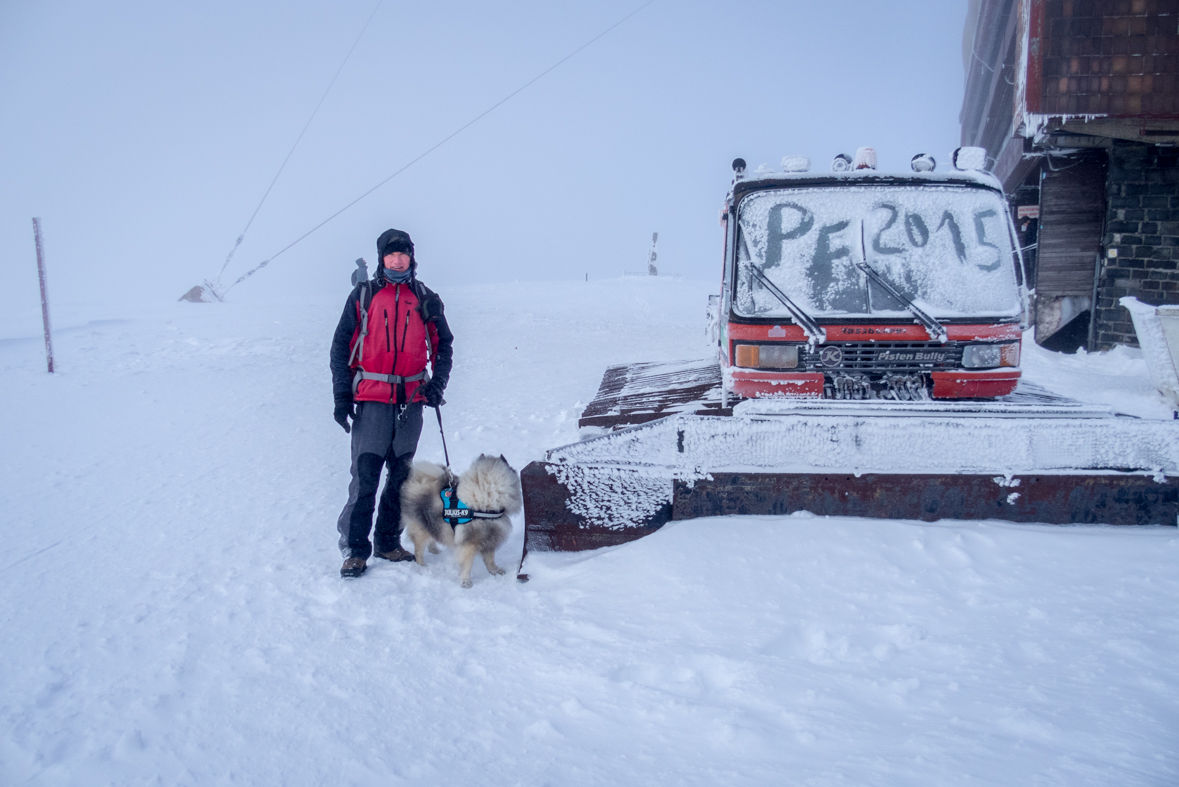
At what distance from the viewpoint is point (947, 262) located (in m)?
4.36

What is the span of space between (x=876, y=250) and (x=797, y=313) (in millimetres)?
727

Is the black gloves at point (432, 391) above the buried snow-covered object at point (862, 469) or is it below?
above

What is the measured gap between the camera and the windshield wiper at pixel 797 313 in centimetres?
415

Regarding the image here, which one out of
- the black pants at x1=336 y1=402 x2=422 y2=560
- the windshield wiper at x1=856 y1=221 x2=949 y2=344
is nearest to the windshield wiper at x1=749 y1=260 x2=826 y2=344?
the windshield wiper at x1=856 y1=221 x2=949 y2=344

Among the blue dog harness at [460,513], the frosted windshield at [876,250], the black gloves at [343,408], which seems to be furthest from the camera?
the frosted windshield at [876,250]

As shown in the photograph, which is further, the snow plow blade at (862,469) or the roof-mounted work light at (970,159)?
the roof-mounted work light at (970,159)

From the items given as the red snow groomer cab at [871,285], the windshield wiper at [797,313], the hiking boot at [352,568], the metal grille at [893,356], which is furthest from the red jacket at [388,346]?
the metal grille at [893,356]

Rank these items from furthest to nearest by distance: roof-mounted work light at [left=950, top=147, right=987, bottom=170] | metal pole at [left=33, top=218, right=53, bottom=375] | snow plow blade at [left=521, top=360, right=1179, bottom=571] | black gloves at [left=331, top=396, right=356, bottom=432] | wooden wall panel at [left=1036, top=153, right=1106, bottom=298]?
wooden wall panel at [left=1036, top=153, right=1106, bottom=298], metal pole at [left=33, top=218, right=53, bottom=375], roof-mounted work light at [left=950, top=147, right=987, bottom=170], black gloves at [left=331, top=396, right=356, bottom=432], snow plow blade at [left=521, top=360, right=1179, bottom=571]

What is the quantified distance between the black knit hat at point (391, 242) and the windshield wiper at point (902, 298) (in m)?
2.74

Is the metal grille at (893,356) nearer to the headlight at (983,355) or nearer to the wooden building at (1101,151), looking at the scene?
the headlight at (983,355)

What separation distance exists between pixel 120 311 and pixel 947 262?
21.0 m

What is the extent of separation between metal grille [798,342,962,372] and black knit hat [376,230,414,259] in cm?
244

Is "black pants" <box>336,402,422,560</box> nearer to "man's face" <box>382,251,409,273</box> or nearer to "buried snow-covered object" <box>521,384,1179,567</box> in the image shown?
"man's face" <box>382,251,409,273</box>

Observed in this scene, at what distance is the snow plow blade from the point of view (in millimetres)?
3398
